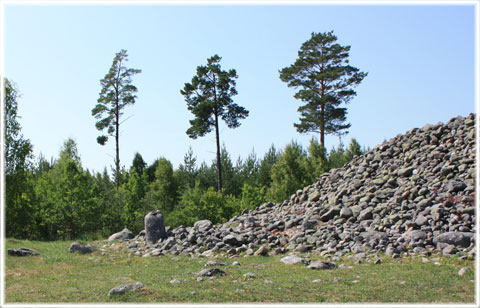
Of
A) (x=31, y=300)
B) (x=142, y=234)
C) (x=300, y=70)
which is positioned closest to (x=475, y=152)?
(x=142, y=234)

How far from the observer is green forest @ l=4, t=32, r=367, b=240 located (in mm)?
24281

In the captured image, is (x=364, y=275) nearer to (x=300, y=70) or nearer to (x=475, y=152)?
(x=475, y=152)

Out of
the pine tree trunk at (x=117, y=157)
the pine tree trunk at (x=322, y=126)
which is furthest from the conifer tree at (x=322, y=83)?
the pine tree trunk at (x=117, y=157)

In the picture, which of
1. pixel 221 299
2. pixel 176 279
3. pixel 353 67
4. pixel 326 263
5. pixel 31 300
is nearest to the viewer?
pixel 221 299

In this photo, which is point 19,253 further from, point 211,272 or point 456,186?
point 456,186

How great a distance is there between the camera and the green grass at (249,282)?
28.0 ft

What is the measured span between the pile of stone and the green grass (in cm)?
139

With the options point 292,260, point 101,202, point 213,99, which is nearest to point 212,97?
point 213,99

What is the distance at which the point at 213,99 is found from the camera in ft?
105

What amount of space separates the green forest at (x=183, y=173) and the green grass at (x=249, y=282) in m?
11.2

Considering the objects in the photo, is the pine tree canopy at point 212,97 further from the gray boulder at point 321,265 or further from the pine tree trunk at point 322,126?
the gray boulder at point 321,265

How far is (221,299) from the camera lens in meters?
8.39

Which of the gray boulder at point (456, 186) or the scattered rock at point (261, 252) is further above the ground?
the gray boulder at point (456, 186)

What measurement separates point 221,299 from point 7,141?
766 inches
